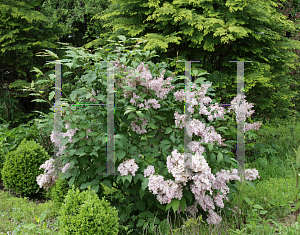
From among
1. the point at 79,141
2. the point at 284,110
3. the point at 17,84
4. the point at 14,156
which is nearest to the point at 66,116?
the point at 79,141

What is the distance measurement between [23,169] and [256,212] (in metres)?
3.25

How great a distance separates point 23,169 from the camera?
152 inches

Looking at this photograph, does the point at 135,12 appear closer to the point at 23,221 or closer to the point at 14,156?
the point at 14,156

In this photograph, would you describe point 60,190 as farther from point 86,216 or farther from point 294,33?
point 294,33

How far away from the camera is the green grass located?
2.46m

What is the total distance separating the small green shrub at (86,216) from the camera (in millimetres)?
2137

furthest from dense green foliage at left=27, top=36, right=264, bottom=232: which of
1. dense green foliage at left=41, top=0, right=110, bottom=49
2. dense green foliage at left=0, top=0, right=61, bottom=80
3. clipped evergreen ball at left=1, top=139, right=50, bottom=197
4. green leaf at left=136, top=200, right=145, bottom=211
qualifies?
dense green foliage at left=41, top=0, right=110, bottom=49

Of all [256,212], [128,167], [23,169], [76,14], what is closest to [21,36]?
[76,14]

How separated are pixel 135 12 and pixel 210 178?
12.1 feet

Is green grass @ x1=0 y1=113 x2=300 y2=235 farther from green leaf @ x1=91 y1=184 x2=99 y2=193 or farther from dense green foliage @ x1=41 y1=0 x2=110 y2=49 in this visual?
dense green foliage @ x1=41 y1=0 x2=110 y2=49

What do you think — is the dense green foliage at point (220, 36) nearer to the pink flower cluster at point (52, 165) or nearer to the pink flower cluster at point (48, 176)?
the pink flower cluster at point (52, 165)

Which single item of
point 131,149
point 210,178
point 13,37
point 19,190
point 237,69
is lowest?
point 19,190

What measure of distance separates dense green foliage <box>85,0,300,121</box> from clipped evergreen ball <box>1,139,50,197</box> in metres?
2.43

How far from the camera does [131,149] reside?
2.49m
